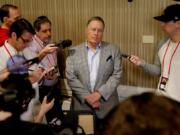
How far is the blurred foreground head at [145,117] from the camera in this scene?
75 cm

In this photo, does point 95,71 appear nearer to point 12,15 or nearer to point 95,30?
point 95,30

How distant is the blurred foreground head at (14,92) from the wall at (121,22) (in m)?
2.11

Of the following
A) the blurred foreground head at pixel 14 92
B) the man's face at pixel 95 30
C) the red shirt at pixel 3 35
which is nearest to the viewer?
the blurred foreground head at pixel 14 92

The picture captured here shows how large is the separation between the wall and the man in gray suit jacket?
0.41 m

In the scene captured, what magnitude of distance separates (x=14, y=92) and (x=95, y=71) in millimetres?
1747

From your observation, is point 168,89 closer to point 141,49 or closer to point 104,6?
point 141,49

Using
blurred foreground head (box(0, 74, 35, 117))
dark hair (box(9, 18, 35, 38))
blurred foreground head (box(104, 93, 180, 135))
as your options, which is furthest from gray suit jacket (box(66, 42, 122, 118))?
blurred foreground head (box(104, 93, 180, 135))

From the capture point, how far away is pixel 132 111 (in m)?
0.79

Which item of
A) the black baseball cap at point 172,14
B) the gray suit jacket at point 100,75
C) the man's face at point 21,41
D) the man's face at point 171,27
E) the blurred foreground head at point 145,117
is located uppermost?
the black baseball cap at point 172,14

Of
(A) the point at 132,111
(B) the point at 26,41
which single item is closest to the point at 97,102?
(B) the point at 26,41

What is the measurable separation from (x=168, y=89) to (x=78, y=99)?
30.6 inches

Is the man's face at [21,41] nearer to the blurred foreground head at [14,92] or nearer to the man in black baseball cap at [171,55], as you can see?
the man in black baseball cap at [171,55]

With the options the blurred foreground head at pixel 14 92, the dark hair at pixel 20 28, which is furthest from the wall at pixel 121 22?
the blurred foreground head at pixel 14 92

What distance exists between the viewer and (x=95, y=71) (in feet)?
8.87
